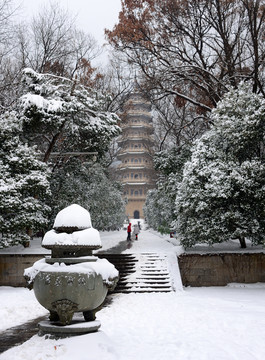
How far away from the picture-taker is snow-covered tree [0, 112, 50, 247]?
1352cm

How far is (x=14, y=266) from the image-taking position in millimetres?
14164

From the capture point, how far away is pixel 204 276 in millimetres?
13898

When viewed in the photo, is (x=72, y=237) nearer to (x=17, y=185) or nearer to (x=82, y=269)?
(x=82, y=269)

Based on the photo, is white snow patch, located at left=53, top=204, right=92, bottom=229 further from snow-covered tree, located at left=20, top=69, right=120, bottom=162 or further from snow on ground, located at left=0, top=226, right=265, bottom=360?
snow-covered tree, located at left=20, top=69, right=120, bottom=162

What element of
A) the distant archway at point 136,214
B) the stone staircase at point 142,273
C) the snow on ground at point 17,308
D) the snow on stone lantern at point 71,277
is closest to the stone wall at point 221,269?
the stone staircase at point 142,273

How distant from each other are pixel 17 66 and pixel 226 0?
39.5 ft

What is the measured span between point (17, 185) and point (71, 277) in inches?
337

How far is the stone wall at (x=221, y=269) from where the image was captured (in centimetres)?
1382

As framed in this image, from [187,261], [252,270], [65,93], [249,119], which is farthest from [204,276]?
[65,93]

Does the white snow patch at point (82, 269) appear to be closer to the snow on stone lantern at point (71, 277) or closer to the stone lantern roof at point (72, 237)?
the snow on stone lantern at point (71, 277)

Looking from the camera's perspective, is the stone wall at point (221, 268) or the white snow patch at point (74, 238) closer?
the white snow patch at point (74, 238)

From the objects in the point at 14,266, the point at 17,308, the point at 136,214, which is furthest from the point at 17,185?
the point at 136,214

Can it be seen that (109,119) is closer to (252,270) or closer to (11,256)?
(11,256)

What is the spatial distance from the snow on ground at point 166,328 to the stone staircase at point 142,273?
0.66 m
